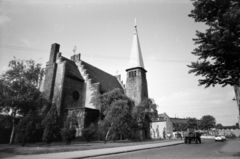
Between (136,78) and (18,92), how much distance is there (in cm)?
2483

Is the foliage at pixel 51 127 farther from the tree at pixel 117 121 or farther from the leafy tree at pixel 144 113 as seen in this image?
the leafy tree at pixel 144 113

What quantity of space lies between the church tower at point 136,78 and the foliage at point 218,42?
2793 cm

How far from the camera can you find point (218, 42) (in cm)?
724

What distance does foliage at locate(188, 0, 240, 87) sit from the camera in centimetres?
694

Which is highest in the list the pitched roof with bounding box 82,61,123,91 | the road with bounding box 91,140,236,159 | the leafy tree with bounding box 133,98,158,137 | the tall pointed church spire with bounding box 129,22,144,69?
the tall pointed church spire with bounding box 129,22,144,69

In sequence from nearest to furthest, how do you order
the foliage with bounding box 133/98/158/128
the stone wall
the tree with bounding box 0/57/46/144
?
the tree with bounding box 0/57/46/144
the stone wall
the foliage with bounding box 133/98/158/128

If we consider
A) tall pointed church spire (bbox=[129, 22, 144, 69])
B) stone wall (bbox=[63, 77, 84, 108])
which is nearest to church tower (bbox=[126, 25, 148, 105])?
tall pointed church spire (bbox=[129, 22, 144, 69])

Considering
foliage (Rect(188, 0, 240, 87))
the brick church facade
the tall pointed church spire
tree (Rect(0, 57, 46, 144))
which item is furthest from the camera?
the tall pointed church spire

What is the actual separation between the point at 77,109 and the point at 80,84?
7.53m

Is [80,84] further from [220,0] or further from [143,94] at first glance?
[220,0]

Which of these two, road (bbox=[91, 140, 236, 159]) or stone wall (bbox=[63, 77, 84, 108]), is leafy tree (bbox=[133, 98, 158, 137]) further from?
road (bbox=[91, 140, 236, 159])

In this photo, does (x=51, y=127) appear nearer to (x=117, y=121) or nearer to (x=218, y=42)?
(x=117, y=121)

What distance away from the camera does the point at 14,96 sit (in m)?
20.3

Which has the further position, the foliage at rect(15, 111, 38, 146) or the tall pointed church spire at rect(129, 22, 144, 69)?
the tall pointed church spire at rect(129, 22, 144, 69)
